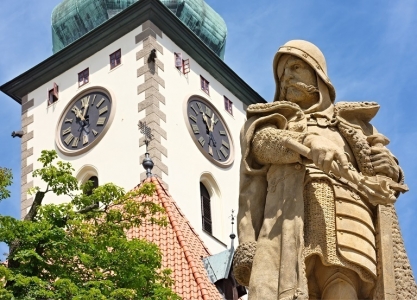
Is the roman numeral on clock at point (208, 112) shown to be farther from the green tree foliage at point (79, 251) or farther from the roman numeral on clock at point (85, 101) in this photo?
the green tree foliage at point (79, 251)

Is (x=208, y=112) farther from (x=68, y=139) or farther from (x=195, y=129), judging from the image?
(x=68, y=139)

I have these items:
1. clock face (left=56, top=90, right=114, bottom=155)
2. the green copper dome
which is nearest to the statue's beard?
clock face (left=56, top=90, right=114, bottom=155)

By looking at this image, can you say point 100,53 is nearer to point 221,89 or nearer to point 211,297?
point 221,89

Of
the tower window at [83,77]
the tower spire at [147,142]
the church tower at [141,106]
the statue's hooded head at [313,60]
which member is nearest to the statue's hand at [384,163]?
the statue's hooded head at [313,60]

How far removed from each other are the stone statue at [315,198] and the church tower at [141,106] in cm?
1953

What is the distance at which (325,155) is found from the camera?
232 inches

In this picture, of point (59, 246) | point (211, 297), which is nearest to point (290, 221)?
point (59, 246)

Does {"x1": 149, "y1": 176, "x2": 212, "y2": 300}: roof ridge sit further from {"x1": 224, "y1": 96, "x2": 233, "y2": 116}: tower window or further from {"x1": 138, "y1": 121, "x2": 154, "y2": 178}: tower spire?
{"x1": 224, "y1": 96, "x2": 233, "y2": 116}: tower window

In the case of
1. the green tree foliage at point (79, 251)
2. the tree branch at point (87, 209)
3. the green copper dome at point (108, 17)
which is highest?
the green copper dome at point (108, 17)

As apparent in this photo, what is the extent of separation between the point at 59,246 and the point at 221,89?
17382 mm

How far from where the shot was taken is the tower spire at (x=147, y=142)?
1003 inches

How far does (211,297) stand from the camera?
20.7 m

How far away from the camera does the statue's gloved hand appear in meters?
5.88

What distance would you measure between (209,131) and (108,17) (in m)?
3.97
